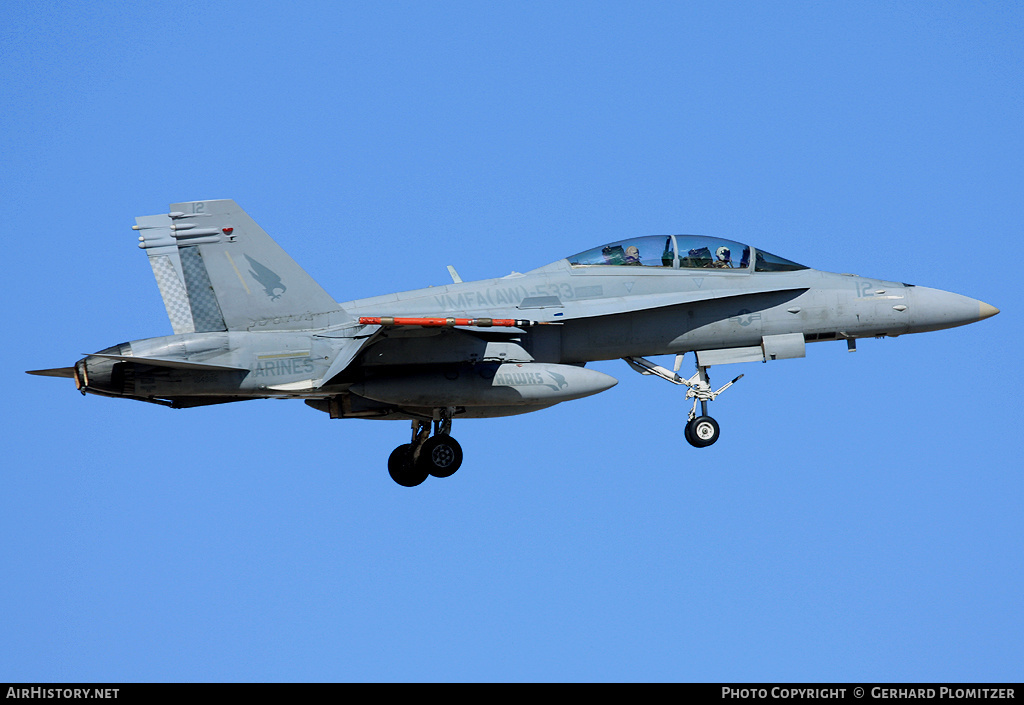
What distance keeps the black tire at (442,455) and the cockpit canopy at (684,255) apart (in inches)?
135

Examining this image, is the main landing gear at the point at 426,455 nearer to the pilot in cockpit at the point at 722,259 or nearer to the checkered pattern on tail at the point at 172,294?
the checkered pattern on tail at the point at 172,294

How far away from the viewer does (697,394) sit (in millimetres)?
20375

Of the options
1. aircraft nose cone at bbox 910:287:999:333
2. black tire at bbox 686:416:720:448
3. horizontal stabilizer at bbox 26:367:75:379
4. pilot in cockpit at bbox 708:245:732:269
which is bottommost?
black tire at bbox 686:416:720:448

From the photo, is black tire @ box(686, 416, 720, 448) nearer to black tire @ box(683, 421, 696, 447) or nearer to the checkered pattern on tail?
black tire @ box(683, 421, 696, 447)

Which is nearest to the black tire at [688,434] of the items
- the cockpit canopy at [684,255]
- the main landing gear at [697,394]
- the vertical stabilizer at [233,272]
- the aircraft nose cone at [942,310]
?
the main landing gear at [697,394]

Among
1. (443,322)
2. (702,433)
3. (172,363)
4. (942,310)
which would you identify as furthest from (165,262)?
(942,310)

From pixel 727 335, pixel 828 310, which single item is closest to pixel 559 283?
pixel 727 335

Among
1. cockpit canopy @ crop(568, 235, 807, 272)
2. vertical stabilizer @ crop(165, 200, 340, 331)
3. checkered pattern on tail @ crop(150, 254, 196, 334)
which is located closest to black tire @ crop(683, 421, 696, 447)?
cockpit canopy @ crop(568, 235, 807, 272)

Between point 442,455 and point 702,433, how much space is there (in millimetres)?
4066

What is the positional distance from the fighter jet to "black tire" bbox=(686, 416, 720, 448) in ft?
0.07

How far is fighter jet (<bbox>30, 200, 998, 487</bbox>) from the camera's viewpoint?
59.9ft

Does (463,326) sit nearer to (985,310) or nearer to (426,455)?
(426,455)

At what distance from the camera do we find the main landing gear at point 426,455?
20.5m
